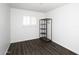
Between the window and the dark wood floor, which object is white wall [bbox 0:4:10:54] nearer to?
the dark wood floor

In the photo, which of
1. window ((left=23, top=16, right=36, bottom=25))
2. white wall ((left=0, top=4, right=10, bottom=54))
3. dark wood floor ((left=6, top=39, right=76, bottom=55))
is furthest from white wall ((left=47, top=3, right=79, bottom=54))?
white wall ((left=0, top=4, right=10, bottom=54))

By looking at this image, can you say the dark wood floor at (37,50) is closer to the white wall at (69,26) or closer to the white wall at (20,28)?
the white wall at (69,26)

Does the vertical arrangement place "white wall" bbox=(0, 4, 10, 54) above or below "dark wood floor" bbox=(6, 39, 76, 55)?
above

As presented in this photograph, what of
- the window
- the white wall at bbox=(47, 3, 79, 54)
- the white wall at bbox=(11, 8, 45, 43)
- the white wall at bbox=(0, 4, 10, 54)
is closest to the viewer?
the white wall at bbox=(0, 4, 10, 54)

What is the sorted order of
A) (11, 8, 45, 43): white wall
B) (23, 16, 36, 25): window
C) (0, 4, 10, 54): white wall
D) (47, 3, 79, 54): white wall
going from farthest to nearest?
(23, 16, 36, 25): window, (11, 8, 45, 43): white wall, (47, 3, 79, 54): white wall, (0, 4, 10, 54): white wall

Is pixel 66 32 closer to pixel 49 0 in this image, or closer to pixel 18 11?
pixel 49 0

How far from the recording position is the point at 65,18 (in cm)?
319

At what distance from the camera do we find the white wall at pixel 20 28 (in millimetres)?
4008

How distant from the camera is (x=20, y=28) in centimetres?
429

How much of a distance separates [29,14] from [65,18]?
255cm

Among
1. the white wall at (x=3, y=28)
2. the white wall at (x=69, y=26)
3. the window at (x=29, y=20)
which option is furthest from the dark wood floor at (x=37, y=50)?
the window at (x=29, y=20)

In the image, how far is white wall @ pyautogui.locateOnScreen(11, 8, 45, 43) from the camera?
13.1 feet

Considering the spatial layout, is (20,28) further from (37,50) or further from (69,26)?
(69,26)

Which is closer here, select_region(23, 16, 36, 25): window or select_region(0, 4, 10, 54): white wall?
select_region(0, 4, 10, 54): white wall
